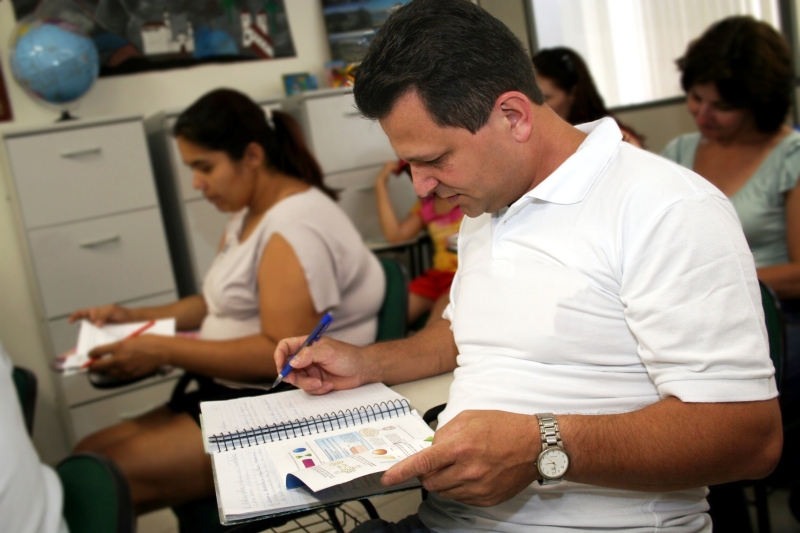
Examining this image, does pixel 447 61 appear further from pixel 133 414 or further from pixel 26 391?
pixel 133 414

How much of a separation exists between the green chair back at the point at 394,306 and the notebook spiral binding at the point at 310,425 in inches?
34.6

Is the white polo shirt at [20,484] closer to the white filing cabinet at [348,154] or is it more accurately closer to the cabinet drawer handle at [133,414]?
the cabinet drawer handle at [133,414]

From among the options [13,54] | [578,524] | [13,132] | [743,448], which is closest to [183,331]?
[13,132]

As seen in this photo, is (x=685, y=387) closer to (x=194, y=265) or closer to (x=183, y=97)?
(x=194, y=265)

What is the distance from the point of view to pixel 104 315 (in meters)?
2.29

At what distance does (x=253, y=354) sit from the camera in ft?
5.83

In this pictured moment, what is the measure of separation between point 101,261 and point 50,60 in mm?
828

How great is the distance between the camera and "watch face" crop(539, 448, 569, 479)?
82 cm

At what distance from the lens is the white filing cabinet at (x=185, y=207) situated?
10.2 feet

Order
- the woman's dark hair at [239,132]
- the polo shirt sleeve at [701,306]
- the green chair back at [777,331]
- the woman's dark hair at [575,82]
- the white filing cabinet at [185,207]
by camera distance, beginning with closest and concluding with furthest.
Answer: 1. the polo shirt sleeve at [701,306]
2. the green chair back at [777,331]
3. the woman's dark hair at [239,132]
4. the woman's dark hair at [575,82]
5. the white filing cabinet at [185,207]

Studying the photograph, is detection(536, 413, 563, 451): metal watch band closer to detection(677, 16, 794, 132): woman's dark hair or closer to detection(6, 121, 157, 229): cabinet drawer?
detection(677, 16, 794, 132): woman's dark hair

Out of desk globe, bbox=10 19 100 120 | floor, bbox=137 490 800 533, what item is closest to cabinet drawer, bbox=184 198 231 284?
desk globe, bbox=10 19 100 120

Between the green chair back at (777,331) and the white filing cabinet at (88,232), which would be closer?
the green chair back at (777,331)


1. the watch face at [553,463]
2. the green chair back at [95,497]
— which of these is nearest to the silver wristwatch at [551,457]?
the watch face at [553,463]
